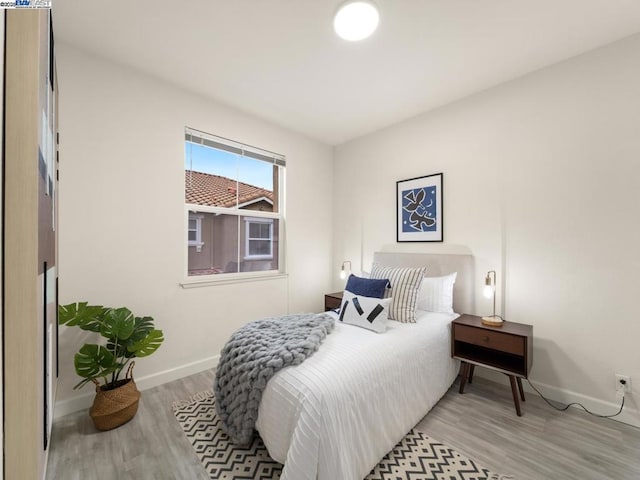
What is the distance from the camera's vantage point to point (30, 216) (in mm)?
790

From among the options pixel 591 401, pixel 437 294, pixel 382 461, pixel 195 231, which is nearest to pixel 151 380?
pixel 195 231

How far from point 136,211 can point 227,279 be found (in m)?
1.01

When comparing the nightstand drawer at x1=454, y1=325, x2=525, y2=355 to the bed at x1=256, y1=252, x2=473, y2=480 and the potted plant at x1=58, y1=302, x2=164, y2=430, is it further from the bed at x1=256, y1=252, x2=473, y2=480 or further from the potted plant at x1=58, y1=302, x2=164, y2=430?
the potted plant at x1=58, y1=302, x2=164, y2=430

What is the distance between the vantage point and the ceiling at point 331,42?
1670 millimetres

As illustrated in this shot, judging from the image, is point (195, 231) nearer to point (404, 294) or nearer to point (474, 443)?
point (404, 294)

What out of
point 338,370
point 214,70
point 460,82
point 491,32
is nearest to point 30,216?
point 338,370

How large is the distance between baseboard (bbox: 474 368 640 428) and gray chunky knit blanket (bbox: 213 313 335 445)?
1.79 metres

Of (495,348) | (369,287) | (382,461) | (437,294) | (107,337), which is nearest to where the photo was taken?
(382,461)

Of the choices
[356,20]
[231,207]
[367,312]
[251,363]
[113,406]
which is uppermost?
[356,20]

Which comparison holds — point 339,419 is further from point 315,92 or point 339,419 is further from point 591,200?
point 315,92

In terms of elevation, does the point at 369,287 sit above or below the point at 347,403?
above

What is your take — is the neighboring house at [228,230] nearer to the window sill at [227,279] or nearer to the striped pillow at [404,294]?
the window sill at [227,279]

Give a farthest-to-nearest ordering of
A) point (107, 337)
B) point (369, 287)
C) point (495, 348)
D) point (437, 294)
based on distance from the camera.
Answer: point (437, 294) → point (369, 287) → point (495, 348) → point (107, 337)

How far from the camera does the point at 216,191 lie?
2.83 meters
